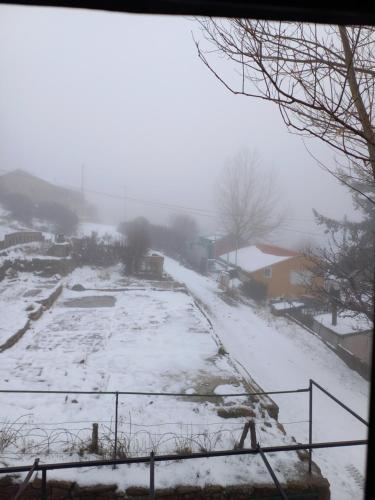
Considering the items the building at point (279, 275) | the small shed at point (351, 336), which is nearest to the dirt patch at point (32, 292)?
the small shed at point (351, 336)

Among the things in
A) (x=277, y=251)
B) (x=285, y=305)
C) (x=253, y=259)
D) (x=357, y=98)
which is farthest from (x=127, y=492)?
(x=277, y=251)

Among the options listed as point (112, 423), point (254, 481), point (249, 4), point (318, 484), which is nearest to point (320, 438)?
point (318, 484)

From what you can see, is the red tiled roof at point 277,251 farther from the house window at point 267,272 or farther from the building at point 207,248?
the building at point 207,248

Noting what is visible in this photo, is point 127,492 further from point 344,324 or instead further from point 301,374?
point 344,324

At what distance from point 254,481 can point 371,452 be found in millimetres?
4006

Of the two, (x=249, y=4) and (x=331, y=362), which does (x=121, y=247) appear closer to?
(x=331, y=362)

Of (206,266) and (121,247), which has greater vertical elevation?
(121,247)

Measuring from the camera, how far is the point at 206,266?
28203 millimetres

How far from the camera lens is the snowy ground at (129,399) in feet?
15.1

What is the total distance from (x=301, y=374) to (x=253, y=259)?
14.7m

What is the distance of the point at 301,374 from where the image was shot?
11383mm

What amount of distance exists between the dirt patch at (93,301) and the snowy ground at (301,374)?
4216 millimetres

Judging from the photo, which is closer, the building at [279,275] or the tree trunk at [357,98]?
the tree trunk at [357,98]

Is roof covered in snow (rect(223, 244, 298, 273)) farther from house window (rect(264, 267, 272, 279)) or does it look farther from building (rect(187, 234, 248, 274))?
building (rect(187, 234, 248, 274))
